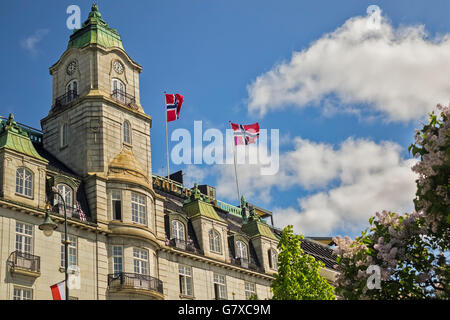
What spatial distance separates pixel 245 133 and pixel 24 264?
29.6 metres

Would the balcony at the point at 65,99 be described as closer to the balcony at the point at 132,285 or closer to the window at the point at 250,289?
the balcony at the point at 132,285

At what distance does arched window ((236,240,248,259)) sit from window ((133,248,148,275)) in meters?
12.8

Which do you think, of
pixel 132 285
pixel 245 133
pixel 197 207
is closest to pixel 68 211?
pixel 132 285

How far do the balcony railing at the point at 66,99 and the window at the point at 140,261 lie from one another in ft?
42.8

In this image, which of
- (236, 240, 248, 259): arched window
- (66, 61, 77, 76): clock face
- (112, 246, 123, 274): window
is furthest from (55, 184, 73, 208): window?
(236, 240, 248, 259): arched window

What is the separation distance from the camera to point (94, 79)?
166 ft

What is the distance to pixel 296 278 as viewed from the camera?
135 ft

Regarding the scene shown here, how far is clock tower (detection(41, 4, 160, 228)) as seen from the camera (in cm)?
4722

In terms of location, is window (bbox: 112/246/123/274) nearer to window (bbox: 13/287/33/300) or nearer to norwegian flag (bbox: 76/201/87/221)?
norwegian flag (bbox: 76/201/87/221)

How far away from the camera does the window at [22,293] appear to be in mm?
38591

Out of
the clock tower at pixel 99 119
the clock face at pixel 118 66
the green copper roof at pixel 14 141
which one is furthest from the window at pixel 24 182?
the clock face at pixel 118 66
